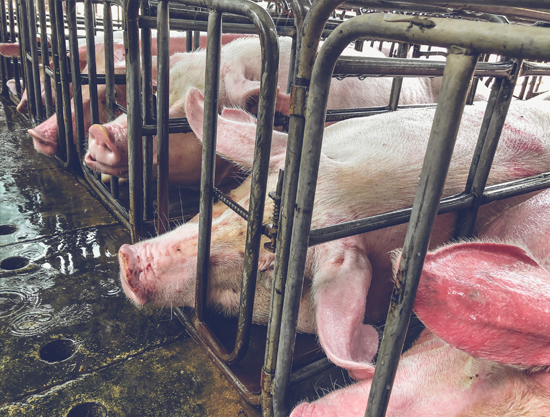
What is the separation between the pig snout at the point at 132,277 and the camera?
85.3 inches

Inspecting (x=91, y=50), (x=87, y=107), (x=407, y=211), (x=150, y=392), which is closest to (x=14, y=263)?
(x=150, y=392)

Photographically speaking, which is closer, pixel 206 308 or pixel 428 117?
pixel 206 308

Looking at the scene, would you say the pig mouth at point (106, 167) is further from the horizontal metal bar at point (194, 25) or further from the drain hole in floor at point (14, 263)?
the horizontal metal bar at point (194, 25)

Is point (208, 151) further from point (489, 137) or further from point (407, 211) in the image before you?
point (489, 137)

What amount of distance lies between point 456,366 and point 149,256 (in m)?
1.45

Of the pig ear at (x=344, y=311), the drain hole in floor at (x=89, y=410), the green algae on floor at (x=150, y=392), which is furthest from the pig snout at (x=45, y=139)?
the pig ear at (x=344, y=311)

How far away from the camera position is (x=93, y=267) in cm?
293

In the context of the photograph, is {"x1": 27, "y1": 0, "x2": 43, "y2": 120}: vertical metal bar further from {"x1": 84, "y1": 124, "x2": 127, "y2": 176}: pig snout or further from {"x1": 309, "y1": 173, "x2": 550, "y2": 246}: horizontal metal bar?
{"x1": 309, "y1": 173, "x2": 550, "y2": 246}: horizontal metal bar

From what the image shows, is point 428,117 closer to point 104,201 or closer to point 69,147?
point 104,201

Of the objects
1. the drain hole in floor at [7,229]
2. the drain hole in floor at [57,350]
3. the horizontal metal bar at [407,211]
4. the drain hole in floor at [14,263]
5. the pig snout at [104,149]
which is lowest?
the drain hole in floor at [7,229]

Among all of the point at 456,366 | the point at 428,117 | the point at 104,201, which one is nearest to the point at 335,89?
the point at 428,117

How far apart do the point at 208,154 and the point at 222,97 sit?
189 cm

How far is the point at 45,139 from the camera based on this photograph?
4305 millimetres

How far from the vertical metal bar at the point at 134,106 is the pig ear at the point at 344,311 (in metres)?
1.47
